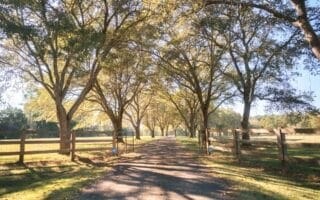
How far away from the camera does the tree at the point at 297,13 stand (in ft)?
40.3

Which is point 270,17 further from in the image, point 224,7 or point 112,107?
point 112,107

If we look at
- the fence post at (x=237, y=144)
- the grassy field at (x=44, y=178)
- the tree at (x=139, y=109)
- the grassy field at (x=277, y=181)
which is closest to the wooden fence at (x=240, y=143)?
the fence post at (x=237, y=144)

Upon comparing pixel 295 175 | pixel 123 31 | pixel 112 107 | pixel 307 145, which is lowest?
pixel 295 175

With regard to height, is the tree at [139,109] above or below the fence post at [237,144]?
above

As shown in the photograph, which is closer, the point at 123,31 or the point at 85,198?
the point at 85,198

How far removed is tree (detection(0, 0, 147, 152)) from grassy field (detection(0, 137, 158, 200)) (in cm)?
191

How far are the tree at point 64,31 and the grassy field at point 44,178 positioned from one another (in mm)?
1906

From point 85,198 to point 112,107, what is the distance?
121ft

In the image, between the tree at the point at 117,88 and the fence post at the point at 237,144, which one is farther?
the tree at the point at 117,88

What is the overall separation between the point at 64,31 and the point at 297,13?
33.8 ft

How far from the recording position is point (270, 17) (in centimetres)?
1543

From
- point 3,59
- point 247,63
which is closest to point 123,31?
point 3,59

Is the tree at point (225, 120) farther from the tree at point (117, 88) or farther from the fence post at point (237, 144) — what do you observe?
the fence post at point (237, 144)

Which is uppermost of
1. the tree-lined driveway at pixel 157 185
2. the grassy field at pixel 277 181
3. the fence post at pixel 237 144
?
the fence post at pixel 237 144
